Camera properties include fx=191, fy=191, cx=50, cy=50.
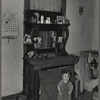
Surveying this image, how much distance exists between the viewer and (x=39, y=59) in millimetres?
Answer: 3176

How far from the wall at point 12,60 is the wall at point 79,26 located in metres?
1.18

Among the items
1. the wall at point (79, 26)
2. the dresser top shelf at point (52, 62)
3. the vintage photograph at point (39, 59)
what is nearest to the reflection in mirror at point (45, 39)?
the vintage photograph at point (39, 59)

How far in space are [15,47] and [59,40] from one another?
2.75 ft

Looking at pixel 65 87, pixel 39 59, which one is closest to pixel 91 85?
pixel 65 87

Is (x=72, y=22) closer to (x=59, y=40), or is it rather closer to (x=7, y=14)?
(x=59, y=40)

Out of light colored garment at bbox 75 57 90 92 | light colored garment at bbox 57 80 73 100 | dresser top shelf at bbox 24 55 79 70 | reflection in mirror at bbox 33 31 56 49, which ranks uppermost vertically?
reflection in mirror at bbox 33 31 56 49

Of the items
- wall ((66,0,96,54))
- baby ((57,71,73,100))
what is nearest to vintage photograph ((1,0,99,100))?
baby ((57,71,73,100))

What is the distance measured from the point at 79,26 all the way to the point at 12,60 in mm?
1820

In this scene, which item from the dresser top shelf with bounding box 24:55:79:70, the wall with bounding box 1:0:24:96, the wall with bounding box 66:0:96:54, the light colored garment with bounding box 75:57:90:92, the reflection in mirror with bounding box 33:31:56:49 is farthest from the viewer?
the wall with bounding box 66:0:96:54

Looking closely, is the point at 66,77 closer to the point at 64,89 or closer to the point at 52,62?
the point at 64,89

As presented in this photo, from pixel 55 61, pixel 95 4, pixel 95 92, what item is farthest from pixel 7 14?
pixel 95 4

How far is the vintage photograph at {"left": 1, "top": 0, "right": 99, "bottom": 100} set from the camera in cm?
311

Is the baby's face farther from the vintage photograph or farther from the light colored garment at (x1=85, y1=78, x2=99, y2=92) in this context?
the light colored garment at (x1=85, y1=78, x2=99, y2=92)

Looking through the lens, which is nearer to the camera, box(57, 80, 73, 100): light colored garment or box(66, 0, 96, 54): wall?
box(57, 80, 73, 100): light colored garment
